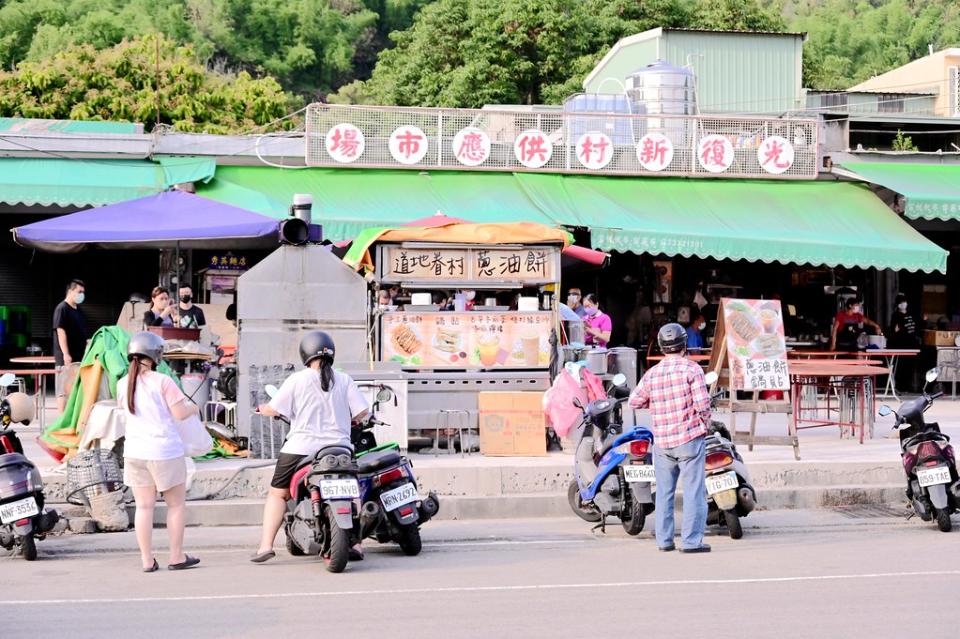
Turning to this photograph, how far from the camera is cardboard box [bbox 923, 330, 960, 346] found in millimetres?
22250

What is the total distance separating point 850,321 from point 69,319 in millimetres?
12100

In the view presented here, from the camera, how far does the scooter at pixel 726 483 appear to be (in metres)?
9.48

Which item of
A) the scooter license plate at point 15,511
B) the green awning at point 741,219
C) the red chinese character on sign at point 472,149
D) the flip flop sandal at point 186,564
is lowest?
the flip flop sandal at point 186,564

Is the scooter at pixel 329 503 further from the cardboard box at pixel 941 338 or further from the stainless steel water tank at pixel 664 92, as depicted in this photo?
the cardboard box at pixel 941 338

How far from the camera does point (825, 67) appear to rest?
194 ft

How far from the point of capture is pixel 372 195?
65.8 ft

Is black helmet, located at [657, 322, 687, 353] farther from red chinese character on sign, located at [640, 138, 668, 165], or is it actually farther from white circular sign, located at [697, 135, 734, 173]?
white circular sign, located at [697, 135, 734, 173]

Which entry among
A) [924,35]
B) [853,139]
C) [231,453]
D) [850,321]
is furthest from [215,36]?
[231,453]

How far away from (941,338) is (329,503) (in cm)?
1693

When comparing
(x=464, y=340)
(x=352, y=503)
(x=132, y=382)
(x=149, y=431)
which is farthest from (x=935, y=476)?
(x=132, y=382)

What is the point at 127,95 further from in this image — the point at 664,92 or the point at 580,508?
the point at 580,508

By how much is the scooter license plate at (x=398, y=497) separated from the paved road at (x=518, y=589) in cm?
41

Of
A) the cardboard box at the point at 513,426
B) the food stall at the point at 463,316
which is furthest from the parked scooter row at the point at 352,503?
the food stall at the point at 463,316

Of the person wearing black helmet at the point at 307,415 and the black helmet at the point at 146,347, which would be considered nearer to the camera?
the black helmet at the point at 146,347
